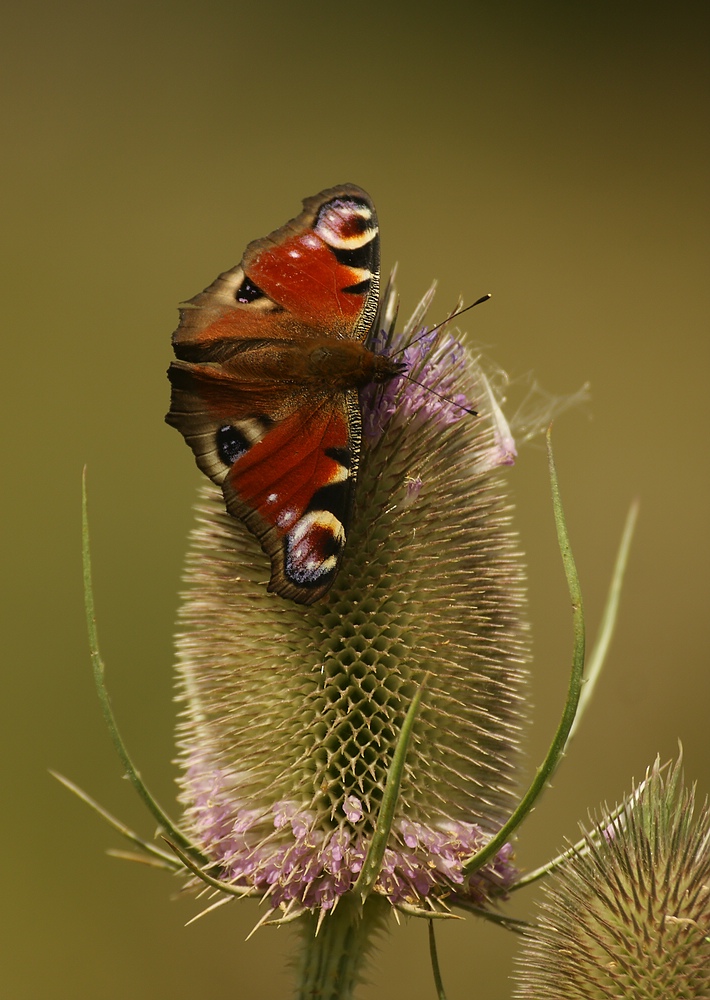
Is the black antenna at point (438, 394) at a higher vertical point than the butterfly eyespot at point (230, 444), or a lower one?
higher

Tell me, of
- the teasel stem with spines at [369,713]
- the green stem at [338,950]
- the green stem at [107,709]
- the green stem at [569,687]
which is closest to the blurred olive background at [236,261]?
the green stem at [338,950]

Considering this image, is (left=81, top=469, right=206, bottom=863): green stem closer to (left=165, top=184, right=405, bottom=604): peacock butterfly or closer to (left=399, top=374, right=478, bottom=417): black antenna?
(left=165, top=184, right=405, bottom=604): peacock butterfly

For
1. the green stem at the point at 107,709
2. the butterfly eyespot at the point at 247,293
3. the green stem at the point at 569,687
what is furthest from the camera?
the butterfly eyespot at the point at 247,293

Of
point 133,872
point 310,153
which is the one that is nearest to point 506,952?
point 133,872

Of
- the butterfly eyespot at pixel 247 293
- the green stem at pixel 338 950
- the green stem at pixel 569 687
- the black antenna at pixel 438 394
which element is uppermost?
the butterfly eyespot at pixel 247 293

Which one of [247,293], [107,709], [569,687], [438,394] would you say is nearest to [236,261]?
[247,293]

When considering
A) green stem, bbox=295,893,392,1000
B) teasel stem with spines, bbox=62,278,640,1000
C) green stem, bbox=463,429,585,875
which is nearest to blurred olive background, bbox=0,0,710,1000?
green stem, bbox=295,893,392,1000

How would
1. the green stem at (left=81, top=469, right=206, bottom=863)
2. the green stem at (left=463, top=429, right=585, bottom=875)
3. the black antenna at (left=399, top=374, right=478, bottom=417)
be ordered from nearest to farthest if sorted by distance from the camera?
the green stem at (left=463, top=429, right=585, bottom=875) < the green stem at (left=81, top=469, right=206, bottom=863) < the black antenna at (left=399, top=374, right=478, bottom=417)

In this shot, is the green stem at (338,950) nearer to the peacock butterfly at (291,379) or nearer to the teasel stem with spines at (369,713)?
the teasel stem with spines at (369,713)

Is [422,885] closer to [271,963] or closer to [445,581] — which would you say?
[445,581]
